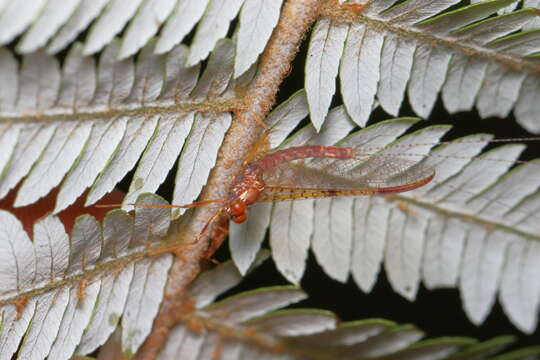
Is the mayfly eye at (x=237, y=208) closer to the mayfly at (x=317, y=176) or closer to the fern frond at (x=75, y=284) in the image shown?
the mayfly at (x=317, y=176)

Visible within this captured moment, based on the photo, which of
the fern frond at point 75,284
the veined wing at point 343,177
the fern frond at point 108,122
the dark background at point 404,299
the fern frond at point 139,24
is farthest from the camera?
the dark background at point 404,299

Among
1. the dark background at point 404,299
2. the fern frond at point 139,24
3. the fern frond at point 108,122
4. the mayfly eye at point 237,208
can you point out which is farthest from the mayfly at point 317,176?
the fern frond at point 139,24

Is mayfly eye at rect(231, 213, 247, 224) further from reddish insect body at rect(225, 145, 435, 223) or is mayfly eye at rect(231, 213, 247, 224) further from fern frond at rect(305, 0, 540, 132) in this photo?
fern frond at rect(305, 0, 540, 132)

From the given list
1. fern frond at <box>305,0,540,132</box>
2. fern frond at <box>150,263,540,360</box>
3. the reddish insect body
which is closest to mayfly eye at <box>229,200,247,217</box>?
the reddish insect body

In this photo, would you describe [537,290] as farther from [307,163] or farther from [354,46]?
[354,46]

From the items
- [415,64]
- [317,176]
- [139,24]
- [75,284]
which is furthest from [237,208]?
[415,64]
